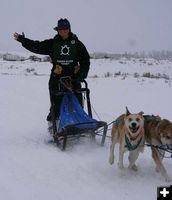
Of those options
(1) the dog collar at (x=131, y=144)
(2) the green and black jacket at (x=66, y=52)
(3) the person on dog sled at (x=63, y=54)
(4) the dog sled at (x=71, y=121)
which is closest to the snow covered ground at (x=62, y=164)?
(4) the dog sled at (x=71, y=121)

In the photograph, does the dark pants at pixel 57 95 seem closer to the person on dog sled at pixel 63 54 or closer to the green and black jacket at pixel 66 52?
the person on dog sled at pixel 63 54

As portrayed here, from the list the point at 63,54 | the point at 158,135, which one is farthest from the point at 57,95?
the point at 158,135

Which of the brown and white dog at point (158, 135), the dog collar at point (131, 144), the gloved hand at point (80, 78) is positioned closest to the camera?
the brown and white dog at point (158, 135)

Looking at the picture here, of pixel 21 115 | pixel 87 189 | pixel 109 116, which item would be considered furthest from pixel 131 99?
pixel 87 189

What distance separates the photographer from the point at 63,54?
263 inches

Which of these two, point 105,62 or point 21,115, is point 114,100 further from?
point 105,62

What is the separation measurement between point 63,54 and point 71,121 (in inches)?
42.9

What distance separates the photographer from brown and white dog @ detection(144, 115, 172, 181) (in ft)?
15.8

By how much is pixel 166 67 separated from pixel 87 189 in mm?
19014

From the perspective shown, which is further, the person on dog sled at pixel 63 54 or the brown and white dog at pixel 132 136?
the person on dog sled at pixel 63 54

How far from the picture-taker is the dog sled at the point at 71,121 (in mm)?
6172

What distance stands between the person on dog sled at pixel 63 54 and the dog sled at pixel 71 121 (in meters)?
0.14

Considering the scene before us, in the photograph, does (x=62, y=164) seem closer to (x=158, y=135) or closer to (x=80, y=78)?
(x=158, y=135)

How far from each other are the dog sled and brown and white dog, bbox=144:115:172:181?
1.28 meters
